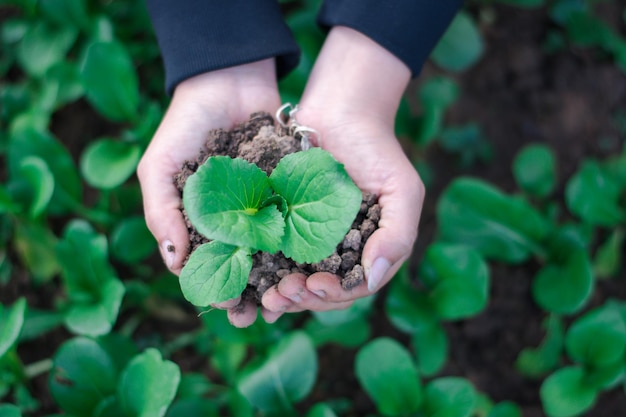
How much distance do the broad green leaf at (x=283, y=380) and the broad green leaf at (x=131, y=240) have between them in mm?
527

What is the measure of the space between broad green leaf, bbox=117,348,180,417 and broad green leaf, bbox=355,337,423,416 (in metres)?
0.49

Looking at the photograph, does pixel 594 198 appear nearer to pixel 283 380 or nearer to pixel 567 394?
pixel 567 394

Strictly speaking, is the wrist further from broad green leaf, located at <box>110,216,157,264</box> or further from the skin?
broad green leaf, located at <box>110,216,157,264</box>

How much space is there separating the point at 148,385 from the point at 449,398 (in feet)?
2.46

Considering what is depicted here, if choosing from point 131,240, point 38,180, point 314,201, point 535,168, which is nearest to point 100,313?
point 131,240

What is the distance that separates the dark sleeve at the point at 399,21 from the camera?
1.43 metres

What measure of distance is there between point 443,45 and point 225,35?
2.73ft

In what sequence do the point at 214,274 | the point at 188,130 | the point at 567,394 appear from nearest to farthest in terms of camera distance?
the point at 214,274
the point at 188,130
the point at 567,394

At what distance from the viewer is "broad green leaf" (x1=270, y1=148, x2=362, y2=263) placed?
1032 mm

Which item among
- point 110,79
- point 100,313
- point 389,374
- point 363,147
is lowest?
point 100,313

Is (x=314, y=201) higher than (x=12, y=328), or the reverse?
(x=314, y=201)

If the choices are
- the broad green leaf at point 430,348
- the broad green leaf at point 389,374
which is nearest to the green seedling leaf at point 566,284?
the broad green leaf at point 430,348

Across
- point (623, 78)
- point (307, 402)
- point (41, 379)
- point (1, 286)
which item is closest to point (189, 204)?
point (307, 402)

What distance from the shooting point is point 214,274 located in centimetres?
108
